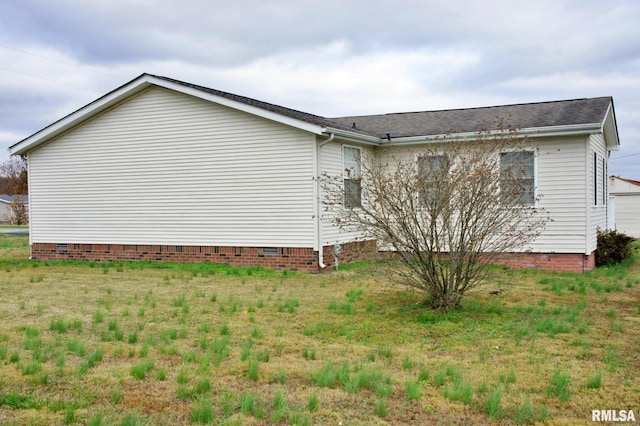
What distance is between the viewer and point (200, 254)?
14.6 meters

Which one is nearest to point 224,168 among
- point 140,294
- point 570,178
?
point 140,294

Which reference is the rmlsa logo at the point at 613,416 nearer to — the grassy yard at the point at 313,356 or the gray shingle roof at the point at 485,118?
the grassy yard at the point at 313,356

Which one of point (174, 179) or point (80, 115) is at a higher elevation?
point (80, 115)

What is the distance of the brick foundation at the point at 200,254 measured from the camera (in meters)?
13.4

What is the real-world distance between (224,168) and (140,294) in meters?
4.75

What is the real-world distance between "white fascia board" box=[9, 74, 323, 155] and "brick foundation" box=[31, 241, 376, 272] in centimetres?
275

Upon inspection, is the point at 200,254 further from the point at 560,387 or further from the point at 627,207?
the point at 627,207

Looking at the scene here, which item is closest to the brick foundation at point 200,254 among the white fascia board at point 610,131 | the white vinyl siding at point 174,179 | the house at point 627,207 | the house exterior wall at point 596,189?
the white vinyl siding at point 174,179

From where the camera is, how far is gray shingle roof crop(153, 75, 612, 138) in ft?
45.1

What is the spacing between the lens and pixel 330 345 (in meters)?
6.67

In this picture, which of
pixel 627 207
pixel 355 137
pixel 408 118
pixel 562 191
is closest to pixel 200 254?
pixel 355 137

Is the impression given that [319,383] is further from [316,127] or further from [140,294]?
[316,127]

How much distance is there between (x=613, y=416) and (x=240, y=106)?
10.7 meters

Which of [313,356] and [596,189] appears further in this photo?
[596,189]
